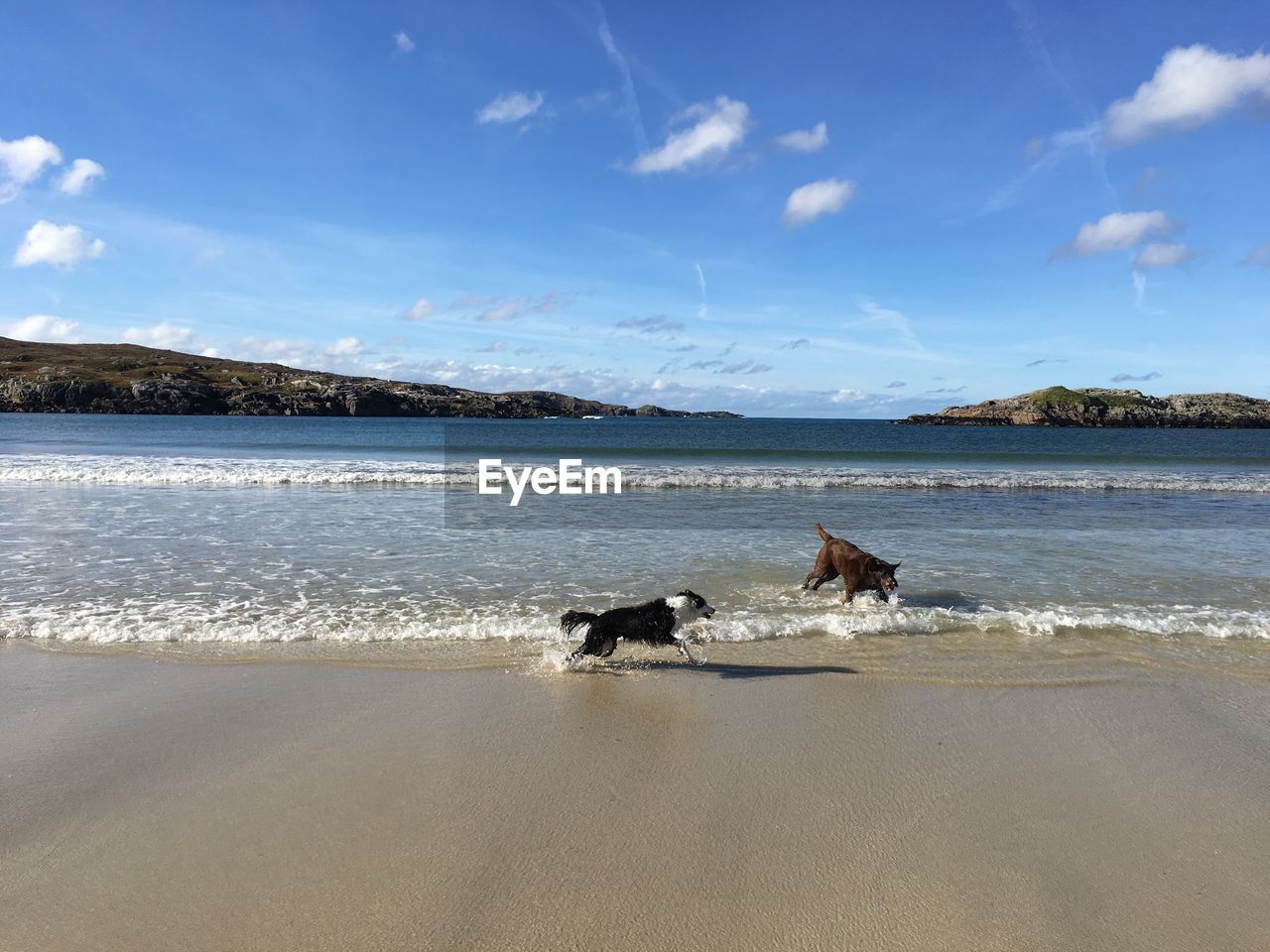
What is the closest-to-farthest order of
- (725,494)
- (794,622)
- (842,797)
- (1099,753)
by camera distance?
(842,797)
(1099,753)
(794,622)
(725,494)

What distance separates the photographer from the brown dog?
852 centimetres

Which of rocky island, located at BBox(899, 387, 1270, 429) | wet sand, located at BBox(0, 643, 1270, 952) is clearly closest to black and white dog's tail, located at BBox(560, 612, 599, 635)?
wet sand, located at BBox(0, 643, 1270, 952)

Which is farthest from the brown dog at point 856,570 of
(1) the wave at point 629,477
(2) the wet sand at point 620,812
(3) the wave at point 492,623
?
(1) the wave at point 629,477

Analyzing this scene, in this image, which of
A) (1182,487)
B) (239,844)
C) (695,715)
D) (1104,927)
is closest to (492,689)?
(695,715)

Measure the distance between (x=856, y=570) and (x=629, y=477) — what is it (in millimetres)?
18952

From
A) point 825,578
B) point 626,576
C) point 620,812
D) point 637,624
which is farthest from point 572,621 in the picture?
point 825,578

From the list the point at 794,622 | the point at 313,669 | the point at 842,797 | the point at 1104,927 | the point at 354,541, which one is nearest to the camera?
the point at 1104,927

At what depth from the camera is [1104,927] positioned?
3.15 m

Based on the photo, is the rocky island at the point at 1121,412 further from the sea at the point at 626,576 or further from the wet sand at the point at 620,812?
the wet sand at the point at 620,812

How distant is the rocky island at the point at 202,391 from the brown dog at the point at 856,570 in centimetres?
11895

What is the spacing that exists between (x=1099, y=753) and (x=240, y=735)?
234 inches

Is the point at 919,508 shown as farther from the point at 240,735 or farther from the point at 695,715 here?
the point at 240,735

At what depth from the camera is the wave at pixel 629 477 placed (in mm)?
23875

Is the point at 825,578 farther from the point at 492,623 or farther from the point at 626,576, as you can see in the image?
the point at 492,623
